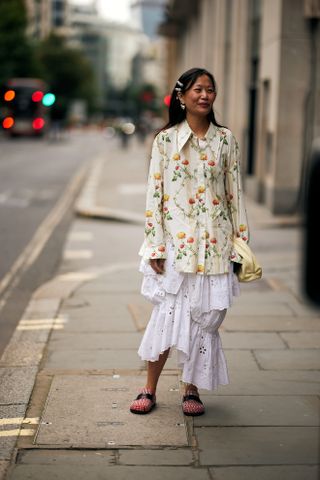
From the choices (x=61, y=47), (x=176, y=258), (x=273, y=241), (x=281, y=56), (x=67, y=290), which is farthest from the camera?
(x=61, y=47)

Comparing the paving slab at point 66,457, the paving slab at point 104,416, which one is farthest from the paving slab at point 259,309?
the paving slab at point 66,457

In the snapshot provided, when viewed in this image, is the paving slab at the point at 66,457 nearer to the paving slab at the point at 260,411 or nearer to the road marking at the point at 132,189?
the paving slab at the point at 260,411

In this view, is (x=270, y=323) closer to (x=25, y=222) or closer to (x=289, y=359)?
(x=289, y=359)

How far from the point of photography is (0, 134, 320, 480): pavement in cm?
420

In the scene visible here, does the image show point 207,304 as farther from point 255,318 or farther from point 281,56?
point 281,56

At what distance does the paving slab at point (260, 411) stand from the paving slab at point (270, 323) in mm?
1835

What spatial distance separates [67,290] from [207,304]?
4.32m

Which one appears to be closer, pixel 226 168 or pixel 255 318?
pixel 226 168

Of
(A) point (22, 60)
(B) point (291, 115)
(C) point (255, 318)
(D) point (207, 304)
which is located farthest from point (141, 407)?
(A) point (22, 60)

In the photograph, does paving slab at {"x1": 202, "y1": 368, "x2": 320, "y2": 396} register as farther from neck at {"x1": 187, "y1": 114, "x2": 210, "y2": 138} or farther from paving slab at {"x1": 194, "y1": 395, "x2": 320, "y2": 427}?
neck at {"x1": 187, "y1": 114, "x2": 210, "y2": 138}

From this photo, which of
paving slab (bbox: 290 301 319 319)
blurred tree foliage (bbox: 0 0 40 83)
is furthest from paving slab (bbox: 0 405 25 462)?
blurred tree foliage (bbox: 0 0 40 83)

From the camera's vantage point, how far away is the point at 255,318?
747cm

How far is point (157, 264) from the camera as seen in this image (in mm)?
4781

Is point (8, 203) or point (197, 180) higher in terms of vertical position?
point (197, 180)
